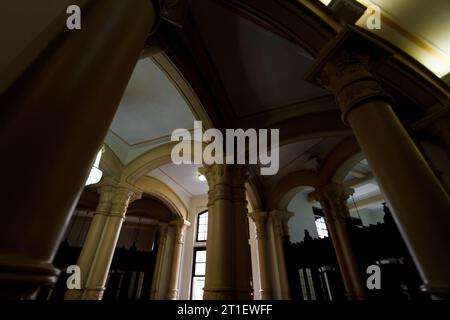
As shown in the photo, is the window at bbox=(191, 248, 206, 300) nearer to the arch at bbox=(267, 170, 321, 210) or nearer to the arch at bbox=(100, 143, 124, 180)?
the arch at bbox=(267, 170, 321, 210)

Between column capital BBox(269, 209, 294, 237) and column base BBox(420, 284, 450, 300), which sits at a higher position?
column capital BBox(269, 209, 294, 237)

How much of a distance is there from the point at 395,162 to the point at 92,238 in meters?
7.21

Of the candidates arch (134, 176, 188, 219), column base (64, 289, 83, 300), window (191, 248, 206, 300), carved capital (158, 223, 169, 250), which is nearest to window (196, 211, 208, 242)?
window (191, 248, 206, 300)

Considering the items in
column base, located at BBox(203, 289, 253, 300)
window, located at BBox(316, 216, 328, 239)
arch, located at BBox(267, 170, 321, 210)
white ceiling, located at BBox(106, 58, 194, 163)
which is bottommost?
column base, located at BBox(203, 289, 253, 300)

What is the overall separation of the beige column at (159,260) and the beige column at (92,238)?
13.4 feet

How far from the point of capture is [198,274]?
9.69 meters

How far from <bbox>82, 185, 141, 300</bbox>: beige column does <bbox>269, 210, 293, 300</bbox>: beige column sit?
5001 mm

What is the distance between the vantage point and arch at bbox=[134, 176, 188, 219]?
27.3 ft

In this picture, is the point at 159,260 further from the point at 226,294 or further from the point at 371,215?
the point at 371,215

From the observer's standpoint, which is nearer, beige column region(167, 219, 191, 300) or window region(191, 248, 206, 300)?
beige column region(167, 219, 191, 300)

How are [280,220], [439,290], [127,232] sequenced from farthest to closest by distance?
[127,232] < [280,220] < [439,290]

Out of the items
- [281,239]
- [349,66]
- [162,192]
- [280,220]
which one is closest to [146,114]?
[162,192]

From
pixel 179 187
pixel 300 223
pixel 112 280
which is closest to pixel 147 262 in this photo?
pixel 112 280

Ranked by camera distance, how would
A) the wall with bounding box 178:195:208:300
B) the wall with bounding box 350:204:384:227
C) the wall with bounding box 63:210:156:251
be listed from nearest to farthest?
1. the wall with bounding box 178:195:208:300
2. the wall with bounding box 63:210:156:251
3. the wall with bounding box 350:204:384:227
